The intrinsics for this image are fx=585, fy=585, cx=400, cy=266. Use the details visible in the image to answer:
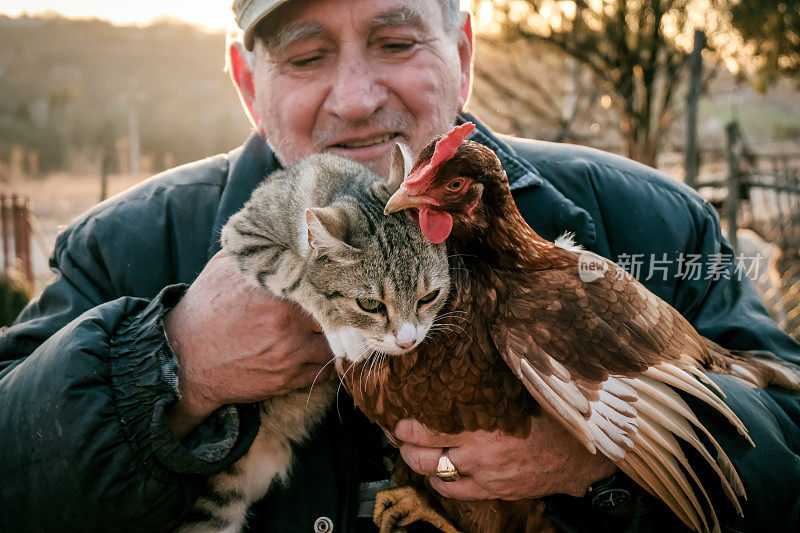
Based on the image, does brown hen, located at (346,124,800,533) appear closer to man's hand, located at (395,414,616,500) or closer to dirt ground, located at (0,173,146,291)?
man's hand, located at (395,414,616,500)

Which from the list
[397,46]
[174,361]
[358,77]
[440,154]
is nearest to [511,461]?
[440,154]

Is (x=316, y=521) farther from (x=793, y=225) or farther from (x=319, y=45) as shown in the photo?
(x=793, y=225)

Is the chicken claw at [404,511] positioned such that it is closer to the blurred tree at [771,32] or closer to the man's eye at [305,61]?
the man's eye at [305,61]

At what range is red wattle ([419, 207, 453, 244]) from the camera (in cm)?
167

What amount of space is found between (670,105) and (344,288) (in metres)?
11.9

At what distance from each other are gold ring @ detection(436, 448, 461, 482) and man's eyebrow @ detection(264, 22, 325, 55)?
5.08ft

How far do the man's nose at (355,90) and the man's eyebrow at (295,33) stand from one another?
0.13 m

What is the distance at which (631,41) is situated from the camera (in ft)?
38.7

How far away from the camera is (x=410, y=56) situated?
228 centimetres

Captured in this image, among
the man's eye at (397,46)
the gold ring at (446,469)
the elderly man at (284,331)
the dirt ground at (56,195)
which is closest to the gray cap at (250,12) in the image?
the elderly man at (284,331)

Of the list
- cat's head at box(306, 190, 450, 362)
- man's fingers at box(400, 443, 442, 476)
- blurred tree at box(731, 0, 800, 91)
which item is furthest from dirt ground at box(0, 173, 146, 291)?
blurred tree at box(731, 0, 800, 91)

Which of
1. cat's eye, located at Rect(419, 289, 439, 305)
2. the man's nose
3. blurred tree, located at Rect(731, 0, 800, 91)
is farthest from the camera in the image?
blurred tree, located at Rect(731, 0, 800, 91)

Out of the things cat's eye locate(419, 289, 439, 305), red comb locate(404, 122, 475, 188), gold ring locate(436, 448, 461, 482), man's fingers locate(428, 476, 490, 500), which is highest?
red comb locate(404, 122, 475, 188)

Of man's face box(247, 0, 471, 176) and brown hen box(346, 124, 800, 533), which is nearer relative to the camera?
brown hen box(346, 124, 800, 533)
